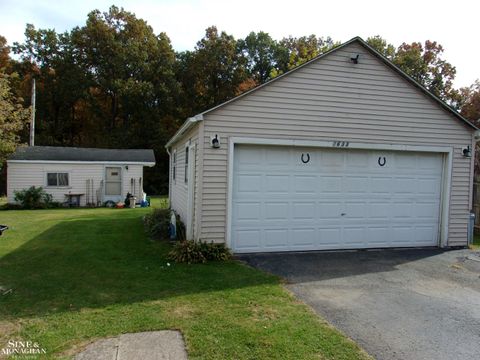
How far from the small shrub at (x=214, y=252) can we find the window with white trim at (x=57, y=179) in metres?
13.6

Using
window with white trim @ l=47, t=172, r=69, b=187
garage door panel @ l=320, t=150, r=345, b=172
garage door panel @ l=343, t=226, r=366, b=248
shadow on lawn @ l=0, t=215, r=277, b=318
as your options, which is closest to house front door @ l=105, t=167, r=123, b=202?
window with white trim @ l=47, t=172, r=69, b=187

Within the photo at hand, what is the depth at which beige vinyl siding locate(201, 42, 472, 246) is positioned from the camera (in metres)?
7.27

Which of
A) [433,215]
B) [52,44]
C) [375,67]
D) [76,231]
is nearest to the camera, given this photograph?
[375,67]

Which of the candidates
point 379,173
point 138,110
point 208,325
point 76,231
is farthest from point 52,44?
point 208,325

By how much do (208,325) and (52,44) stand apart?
34543mm

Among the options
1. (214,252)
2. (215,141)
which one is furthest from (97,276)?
(215,141)

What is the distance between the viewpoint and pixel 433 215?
8.62 metres

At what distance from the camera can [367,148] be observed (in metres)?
8.05

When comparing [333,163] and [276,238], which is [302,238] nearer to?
[276,238]

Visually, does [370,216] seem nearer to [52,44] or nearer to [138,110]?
[138,110]

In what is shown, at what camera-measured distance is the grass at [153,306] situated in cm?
366

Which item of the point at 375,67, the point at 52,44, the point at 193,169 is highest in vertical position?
the point at 52,44

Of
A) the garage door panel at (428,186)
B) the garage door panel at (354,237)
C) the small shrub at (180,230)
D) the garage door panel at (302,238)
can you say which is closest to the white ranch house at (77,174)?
the small shrub at (180,230)

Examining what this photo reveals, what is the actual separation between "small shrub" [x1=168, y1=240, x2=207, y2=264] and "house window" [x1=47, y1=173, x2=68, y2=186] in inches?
523
